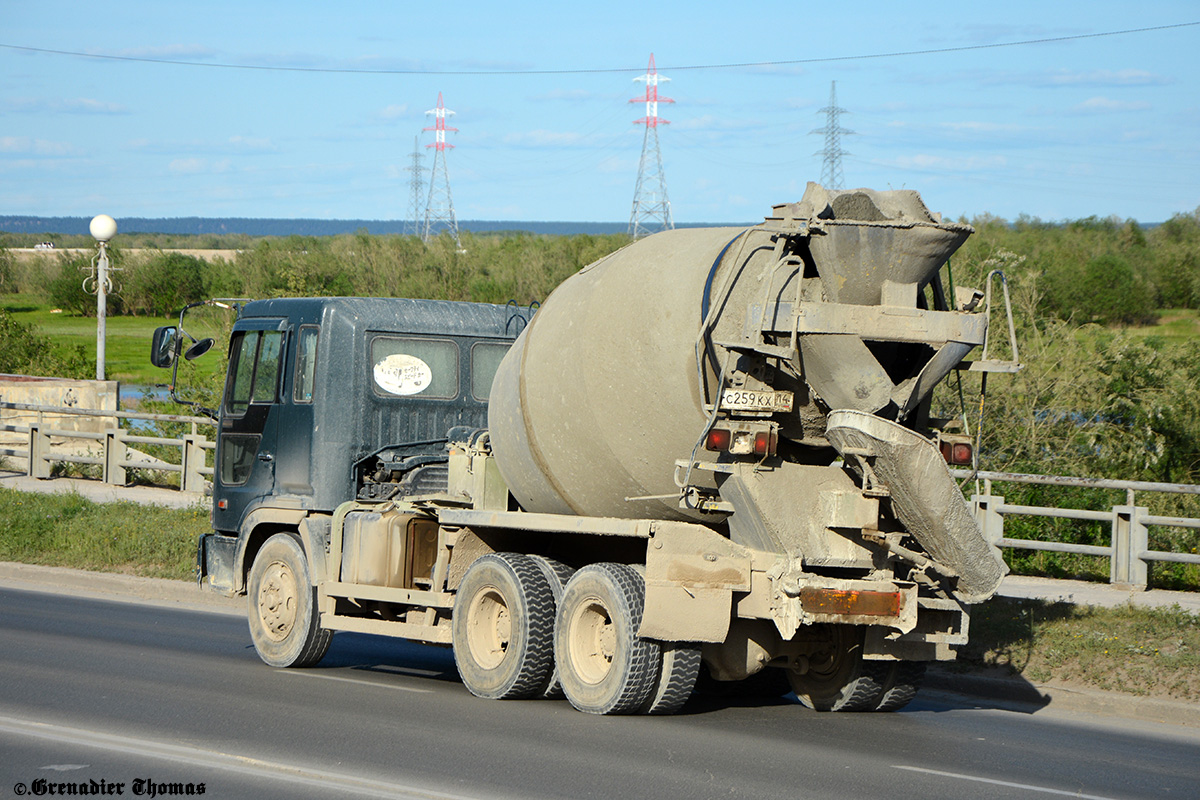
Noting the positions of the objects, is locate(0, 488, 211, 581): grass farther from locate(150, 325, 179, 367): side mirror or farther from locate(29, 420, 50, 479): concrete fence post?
locate(150, 325, 179, 367): side mirror

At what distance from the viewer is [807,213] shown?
834 centimetres

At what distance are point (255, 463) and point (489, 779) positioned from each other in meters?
5.70

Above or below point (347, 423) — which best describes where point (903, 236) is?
above

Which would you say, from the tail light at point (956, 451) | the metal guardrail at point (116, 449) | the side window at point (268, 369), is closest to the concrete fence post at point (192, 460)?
the metal guardrail at point (116, 449)

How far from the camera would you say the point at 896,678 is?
9539 mm

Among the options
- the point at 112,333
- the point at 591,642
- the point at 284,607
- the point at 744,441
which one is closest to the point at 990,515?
the point at 591,642

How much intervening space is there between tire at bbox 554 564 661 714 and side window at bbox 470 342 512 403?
322cm

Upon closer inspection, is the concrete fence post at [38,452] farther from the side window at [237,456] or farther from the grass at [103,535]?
the side window at [237,456]

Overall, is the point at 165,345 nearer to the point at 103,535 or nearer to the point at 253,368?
the point at 253,368

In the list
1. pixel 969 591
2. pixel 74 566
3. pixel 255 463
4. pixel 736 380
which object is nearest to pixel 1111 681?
pixel 969 591

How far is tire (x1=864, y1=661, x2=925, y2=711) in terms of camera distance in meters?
9.50

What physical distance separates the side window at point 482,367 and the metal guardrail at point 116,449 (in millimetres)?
10223

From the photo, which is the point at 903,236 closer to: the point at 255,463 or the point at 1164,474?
the point at 255,463

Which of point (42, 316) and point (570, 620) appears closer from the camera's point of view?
point (570, 620)
